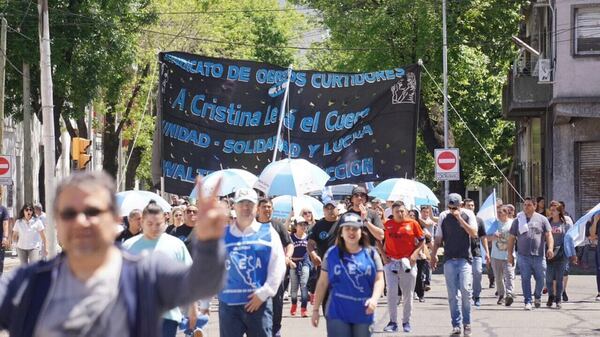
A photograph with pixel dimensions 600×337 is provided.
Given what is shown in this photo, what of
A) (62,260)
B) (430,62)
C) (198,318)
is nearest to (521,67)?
(430,62)

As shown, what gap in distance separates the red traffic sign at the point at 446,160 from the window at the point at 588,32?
197 inches

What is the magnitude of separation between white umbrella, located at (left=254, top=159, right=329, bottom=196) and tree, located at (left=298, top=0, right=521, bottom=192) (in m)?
20.0

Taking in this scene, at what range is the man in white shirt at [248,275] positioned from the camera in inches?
411

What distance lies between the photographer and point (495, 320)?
18141 millimetres

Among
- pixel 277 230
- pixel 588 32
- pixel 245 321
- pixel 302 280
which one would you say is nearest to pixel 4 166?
pixel 588 32

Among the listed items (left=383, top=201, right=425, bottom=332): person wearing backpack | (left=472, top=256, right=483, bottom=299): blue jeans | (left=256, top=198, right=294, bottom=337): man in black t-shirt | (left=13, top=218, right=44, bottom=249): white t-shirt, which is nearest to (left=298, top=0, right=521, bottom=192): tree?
→ (left=13, top=218, right=44, bottom=249): white t-shirt

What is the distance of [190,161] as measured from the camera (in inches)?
931

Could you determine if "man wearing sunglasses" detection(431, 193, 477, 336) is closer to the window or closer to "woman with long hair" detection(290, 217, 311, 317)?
"woman with long hair" detection(290, 217, 311, 317)

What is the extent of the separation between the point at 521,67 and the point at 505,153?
25.0 metres

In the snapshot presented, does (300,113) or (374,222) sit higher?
(300,113)

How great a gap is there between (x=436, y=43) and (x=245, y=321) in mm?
32297

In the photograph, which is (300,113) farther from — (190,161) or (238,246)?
(238,246)

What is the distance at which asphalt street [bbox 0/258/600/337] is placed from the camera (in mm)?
16406

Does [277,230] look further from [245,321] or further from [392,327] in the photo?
[245,321]
